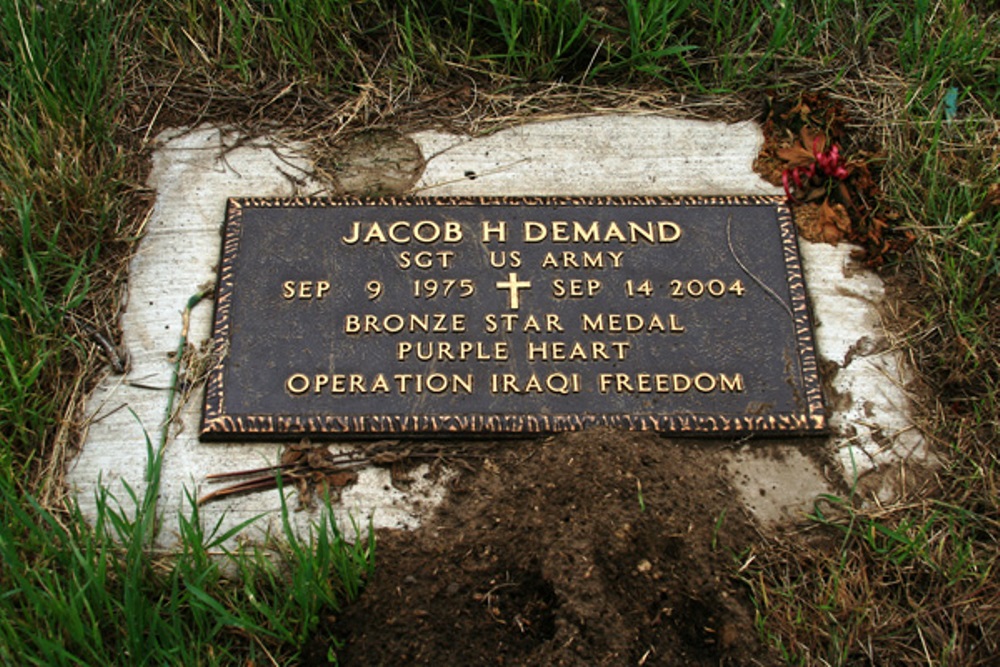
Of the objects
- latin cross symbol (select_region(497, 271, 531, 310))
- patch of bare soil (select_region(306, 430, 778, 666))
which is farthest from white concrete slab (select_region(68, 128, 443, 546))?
latin cross symbol (select_region(497, 271, 531, 310))

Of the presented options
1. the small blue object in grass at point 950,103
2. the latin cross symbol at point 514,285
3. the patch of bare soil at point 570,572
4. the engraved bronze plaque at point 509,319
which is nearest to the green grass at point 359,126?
the small blue object in grass at point 950,103

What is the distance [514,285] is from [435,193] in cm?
48

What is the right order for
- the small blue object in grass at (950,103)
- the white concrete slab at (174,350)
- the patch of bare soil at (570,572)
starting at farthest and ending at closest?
the small blue object in grass at (950,103) → the white concrete slab at (174,350) → the patch of bare soil at (570,572)

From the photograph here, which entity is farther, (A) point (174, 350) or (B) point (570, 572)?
(A) point (174, 350)

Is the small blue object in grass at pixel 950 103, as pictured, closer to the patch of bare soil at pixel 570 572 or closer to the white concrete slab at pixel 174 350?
the patch of bare soil at pixel 570 572

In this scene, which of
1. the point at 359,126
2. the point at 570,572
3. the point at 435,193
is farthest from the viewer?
the point at 359,126

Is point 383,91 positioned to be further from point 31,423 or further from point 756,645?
point 756,645

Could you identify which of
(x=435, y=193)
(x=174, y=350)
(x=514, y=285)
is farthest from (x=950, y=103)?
(x=174, y=350)

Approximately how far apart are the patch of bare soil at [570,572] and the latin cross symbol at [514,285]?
49 cm

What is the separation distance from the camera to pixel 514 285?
9.32 feet

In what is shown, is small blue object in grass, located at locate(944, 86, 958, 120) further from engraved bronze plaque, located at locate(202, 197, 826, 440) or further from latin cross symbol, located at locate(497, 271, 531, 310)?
latin cross symbol, located at locate(497, 271, 531, 310)

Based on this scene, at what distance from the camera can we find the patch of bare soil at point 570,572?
222cm

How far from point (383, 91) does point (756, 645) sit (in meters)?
2.23

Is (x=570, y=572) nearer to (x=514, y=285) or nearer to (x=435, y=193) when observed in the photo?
(x=514, y=285)
